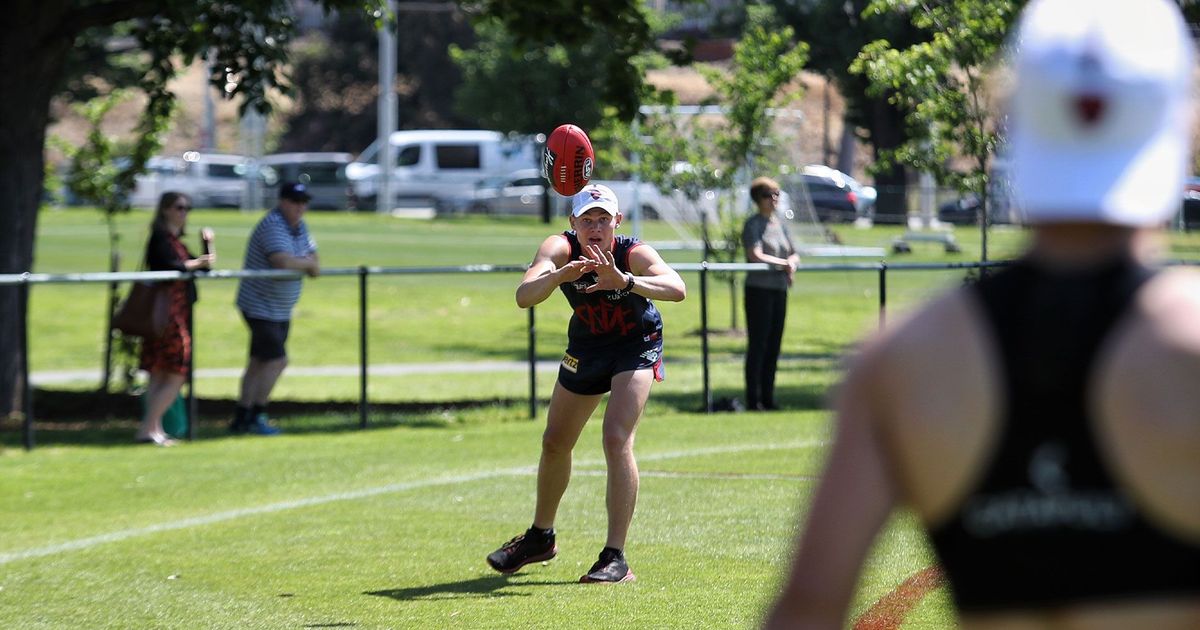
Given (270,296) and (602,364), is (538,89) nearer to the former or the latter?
(270,296)

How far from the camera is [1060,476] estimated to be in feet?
6.73

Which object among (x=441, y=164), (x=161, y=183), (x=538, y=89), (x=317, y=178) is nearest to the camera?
(x=538, y=89)

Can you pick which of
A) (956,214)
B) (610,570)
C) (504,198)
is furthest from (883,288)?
(504,198)

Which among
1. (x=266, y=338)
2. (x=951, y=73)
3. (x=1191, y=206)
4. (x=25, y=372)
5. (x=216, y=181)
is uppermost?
(x=216, y=181)

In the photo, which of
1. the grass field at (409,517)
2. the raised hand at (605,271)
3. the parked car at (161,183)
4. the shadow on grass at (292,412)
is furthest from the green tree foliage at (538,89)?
the raised hand at (605,271)

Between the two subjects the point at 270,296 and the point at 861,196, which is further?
the point at 861,196

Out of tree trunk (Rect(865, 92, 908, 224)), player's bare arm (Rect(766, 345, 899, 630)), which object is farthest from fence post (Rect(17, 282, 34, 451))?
tree trunk (Rect(865, 92, 908, 224))

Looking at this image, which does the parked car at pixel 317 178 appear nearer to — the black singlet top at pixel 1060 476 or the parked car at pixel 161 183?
the parked car at pixel 161 183

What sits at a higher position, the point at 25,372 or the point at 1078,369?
the point at 1078,369

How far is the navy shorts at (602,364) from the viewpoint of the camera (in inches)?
298

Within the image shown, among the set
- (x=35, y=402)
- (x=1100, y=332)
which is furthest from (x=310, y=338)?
(x=1100, y=332)

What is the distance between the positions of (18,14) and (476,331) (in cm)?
1041

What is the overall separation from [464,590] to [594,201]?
75.4 inches

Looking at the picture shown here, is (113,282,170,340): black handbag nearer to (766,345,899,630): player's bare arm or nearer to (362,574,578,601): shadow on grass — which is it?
(362,574,578,601): shadow on grass
